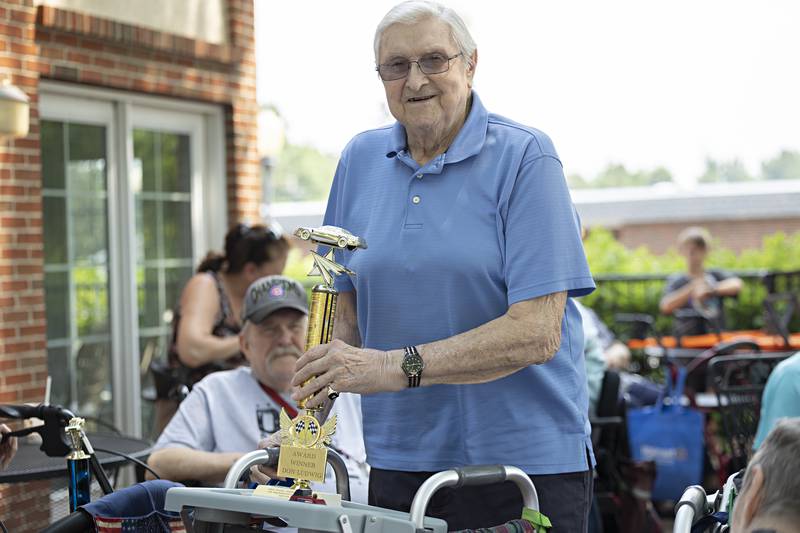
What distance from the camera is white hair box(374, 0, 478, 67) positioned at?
203 centimetres

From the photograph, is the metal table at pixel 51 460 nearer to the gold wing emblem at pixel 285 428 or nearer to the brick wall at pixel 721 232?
the gold wing emblem at pixel 285 428

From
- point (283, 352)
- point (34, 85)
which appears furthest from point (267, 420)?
point (34, 85)

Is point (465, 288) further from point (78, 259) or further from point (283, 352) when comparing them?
point (78, 259)

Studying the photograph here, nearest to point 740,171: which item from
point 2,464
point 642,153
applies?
point 642,153

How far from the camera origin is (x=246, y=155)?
704 centimetres

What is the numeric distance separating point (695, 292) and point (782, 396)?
6613mm

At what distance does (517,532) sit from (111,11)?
16.2 feet

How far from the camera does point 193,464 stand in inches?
123

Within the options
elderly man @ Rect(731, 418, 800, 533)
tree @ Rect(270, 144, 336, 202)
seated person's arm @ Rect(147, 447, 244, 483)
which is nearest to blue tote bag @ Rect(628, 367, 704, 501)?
seated person's arm @ Rect(147, 447, 244, 483)

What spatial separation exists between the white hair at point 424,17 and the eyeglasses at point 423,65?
0.04 metres

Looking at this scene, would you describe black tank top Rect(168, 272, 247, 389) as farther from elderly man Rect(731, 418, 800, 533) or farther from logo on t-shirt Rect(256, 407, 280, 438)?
elderly man Rect(731, 418, 800, 533)

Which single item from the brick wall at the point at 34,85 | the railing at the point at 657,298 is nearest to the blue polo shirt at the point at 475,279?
the brick wall at the point at 34,85

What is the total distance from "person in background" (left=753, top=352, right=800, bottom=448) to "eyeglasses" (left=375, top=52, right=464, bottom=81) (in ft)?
5.23

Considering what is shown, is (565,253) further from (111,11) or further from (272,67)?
(272,67)
